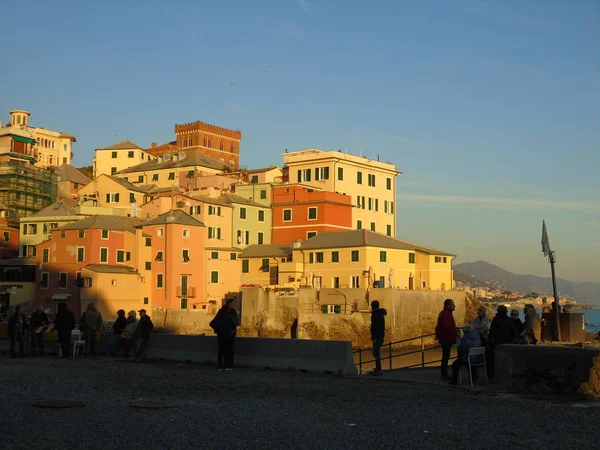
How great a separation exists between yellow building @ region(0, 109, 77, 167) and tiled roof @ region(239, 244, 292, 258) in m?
61.5

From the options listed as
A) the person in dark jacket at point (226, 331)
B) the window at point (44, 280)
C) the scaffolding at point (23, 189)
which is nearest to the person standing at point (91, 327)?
the person in dark jacket at point (226, 331)

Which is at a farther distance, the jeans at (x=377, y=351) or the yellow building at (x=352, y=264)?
the yellow building at (x=352, y=264)

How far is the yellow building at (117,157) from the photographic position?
119812 mm

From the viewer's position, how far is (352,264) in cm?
7669

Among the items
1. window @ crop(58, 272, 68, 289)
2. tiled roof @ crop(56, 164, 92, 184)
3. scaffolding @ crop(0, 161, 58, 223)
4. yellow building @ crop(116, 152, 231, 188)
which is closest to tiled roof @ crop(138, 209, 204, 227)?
window @ crop(58, 272, 68, 289)

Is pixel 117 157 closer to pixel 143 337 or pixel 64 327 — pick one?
pixel 64 327

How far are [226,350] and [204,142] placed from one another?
108709 millimetres

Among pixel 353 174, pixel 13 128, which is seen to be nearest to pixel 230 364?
pixel 353 174

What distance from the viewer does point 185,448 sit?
10.6 m

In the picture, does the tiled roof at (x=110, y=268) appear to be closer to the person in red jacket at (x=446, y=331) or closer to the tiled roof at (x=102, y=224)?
the tiled roof at (x=102, y=224)

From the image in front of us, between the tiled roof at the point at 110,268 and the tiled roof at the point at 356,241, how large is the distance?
16.3 m

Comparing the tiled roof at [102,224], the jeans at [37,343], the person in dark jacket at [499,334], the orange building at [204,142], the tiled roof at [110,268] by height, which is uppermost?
the orange building at [204,142]

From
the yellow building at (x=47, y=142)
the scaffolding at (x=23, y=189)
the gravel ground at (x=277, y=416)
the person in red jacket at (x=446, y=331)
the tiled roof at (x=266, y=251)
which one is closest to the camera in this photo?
the gravel ground at (x=277, y=416)

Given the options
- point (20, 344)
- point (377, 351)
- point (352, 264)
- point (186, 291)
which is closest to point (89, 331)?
point (20, 344)
